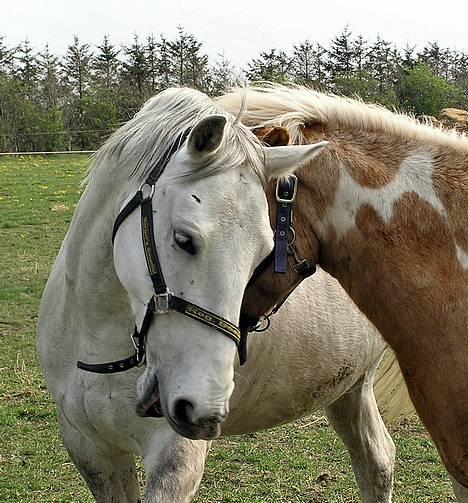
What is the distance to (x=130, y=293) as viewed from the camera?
2076mm

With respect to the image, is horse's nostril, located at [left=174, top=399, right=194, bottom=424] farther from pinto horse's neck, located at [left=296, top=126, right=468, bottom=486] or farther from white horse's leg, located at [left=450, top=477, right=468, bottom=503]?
white horse's leg, located at [left=450, top=477, right=468, bottom=503]

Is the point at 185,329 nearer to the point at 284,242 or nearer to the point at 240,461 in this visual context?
the point at 284,242

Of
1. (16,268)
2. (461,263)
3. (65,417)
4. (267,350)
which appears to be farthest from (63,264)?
(16,268)

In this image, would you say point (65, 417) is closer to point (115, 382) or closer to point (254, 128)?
point (115, 382)

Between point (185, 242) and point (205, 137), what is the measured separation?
30 cm

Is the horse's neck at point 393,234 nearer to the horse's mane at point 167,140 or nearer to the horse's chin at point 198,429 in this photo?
the horse's mane at point 167,140

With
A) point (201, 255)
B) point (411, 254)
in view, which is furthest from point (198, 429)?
point (411, 254)

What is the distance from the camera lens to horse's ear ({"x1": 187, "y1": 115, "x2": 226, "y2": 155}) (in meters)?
1.96

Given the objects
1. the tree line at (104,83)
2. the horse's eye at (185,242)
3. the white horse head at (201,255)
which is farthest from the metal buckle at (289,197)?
the tree line at (104,83)

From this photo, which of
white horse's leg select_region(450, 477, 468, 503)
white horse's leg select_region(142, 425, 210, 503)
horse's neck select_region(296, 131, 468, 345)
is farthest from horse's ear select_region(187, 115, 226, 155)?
white horse's leg select_region(450, 477, 468, 503)

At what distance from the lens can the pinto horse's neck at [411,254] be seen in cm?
227

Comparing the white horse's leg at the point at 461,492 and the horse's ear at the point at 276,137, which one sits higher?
the horse's ear at the point at 276,137

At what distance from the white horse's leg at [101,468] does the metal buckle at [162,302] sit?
107 centimetres

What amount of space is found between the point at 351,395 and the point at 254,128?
185 centimetres
